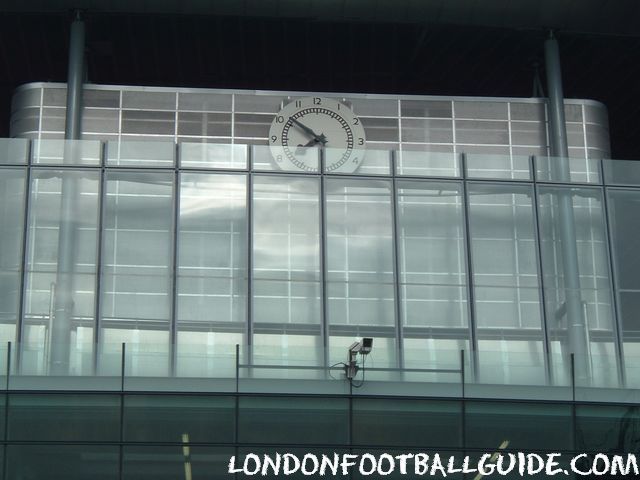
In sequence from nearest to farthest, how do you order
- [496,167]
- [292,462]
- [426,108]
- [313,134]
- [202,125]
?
[292,462]
[496,167]
[313,134]
[202,125]
[426,108]

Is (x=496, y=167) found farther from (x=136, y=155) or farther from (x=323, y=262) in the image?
(x=136, y=155)

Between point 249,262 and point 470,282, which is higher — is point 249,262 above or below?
above

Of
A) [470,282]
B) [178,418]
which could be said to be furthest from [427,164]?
[178,418]

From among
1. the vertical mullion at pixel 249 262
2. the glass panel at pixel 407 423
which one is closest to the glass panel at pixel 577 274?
the glass panel at pixel 407 423

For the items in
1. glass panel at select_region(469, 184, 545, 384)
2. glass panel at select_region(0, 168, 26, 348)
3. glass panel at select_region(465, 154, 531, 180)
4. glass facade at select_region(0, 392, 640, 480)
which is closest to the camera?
glass facade at select_region(0, 392, 640, 480)

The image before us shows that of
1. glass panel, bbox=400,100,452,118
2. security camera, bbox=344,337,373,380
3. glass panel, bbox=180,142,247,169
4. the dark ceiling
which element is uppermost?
the dark ceiling

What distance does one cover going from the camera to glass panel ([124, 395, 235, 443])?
26.7 metres

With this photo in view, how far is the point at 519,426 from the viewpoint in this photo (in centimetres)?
2742

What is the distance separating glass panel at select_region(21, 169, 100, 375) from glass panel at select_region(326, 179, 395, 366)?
Answer: 4562 millimetres

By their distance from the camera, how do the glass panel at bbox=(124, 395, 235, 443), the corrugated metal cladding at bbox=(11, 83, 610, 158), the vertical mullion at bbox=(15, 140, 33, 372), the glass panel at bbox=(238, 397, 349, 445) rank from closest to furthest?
1. the glass panel at bbox=(124, 395, 235, 443)
2. the glass panel at bbox=(238, 397, 349, 445)
3. the vertical mullion at bbox=(15, 140, 33, 372)
4. the corrugated metal cladding at bbox=(11, 83, 610, 158)

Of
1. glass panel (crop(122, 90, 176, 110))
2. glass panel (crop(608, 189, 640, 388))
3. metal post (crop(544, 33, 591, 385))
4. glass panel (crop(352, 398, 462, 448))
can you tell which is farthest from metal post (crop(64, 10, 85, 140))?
glass panel (crop(608, 189, 640, 388))

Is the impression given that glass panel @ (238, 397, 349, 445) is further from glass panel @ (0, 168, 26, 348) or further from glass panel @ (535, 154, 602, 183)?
glass panel @ (535, 154, 602, 183)

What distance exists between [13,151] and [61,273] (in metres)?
2.71

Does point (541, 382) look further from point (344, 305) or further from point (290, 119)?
point (290, 119)
